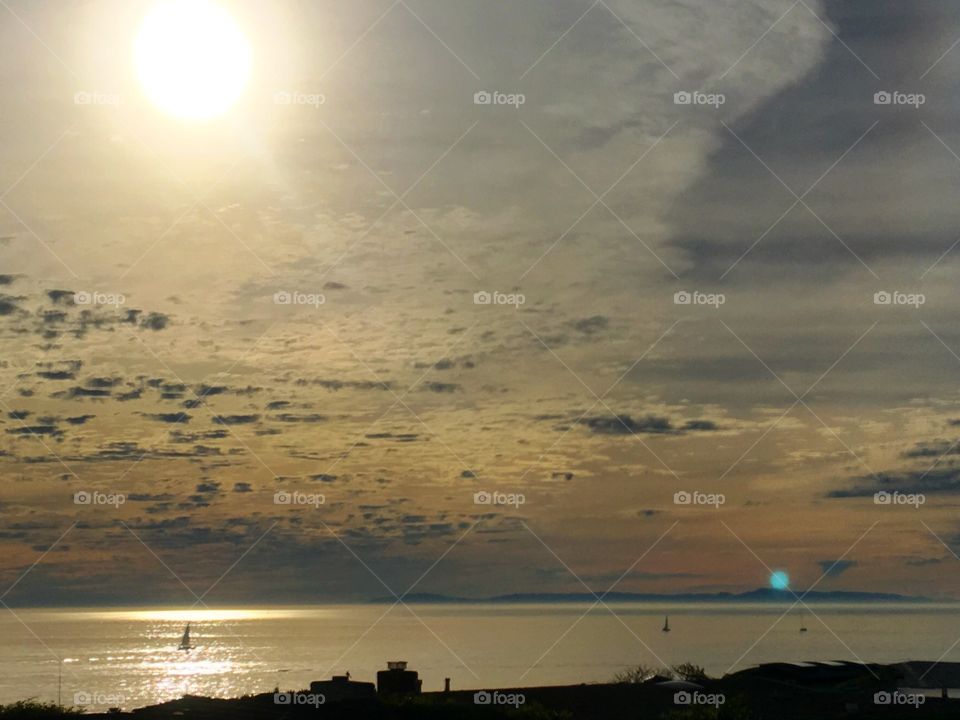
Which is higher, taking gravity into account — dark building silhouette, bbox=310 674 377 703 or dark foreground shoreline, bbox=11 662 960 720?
dark building silhouette, bbox=310 674 377 703

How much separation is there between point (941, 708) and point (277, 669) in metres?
150

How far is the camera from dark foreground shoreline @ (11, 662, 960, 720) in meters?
34.9

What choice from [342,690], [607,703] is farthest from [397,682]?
[607,703]

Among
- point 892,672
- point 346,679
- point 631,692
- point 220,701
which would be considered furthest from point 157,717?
point 892,672

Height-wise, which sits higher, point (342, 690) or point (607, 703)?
point (342, 690)

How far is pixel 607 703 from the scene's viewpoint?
124ft

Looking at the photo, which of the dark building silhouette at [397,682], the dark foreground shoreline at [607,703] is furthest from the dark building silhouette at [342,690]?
the dark building silhouette at [397,682]

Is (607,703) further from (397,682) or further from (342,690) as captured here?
(342,690)

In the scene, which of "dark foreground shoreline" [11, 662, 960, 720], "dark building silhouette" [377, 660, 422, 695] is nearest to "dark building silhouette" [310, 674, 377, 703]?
"dark foreground shoreline" [11, 662, 960, 720]

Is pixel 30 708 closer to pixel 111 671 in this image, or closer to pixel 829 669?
pixel 829 669

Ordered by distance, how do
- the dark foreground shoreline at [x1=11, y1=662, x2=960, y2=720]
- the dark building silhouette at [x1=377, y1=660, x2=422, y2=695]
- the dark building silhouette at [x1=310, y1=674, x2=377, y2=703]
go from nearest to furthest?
the dark foreground shoreline at [x1=11, y1=662, x2=960, y2=720], the dark building silhouette at [x1=310, y1=674, x2=377, y2=703], the dark building silhouette at [x1=377, y1=660, x2=422, y2=695]

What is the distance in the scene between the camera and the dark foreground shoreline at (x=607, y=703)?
114ft

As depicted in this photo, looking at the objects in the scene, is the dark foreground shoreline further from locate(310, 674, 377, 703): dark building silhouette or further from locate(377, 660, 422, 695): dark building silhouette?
locate(377, 660, 422, 695): dark building silhouette

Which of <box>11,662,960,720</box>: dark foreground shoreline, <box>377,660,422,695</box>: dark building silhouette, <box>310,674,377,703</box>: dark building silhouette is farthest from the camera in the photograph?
<box>377,660,422,695</box>: dark building silhouette
